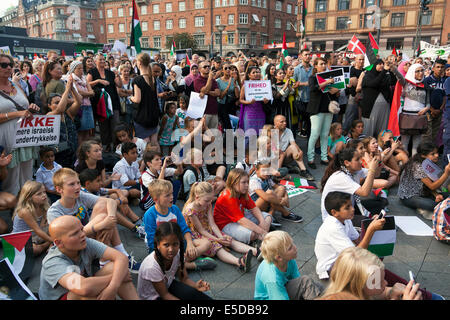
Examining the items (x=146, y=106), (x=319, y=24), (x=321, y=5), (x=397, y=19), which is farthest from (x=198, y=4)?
(x=146, y=106)

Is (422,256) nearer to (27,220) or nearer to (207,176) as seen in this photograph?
(207,176)

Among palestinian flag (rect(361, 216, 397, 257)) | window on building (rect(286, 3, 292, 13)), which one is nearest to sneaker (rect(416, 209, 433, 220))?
palestinian flag (rect(361, 216, 397, 257))

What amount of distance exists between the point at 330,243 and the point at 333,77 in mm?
4439

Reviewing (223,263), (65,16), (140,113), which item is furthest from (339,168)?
(65,16)

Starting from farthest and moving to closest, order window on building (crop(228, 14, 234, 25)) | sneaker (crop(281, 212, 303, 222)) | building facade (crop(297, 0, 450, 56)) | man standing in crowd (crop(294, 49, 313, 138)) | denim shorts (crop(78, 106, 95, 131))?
window on building (crop(228, 14, 234, 25)), building facade (crop(297, 0, 450, 56)), man standing in crowd (crop(294, 49, 313, 138)), denim shorts (crop(78, 106, 95, 131)), sneaker (crop(281, 212, 303, 222))

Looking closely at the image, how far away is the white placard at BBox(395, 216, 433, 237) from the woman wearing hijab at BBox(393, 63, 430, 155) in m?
2.59

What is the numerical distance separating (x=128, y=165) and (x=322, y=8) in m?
51.0

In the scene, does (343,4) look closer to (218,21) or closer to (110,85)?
(218,21)

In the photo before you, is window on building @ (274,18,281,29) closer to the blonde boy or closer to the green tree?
the green tree

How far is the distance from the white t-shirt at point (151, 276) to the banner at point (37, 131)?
2552 mm

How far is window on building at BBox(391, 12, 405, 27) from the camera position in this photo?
4428cm

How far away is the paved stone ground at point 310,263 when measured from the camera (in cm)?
309

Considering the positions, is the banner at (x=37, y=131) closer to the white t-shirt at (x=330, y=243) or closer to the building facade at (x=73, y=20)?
the white t-shirt at (x=330, y=243)

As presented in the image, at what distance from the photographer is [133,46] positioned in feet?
27.7
